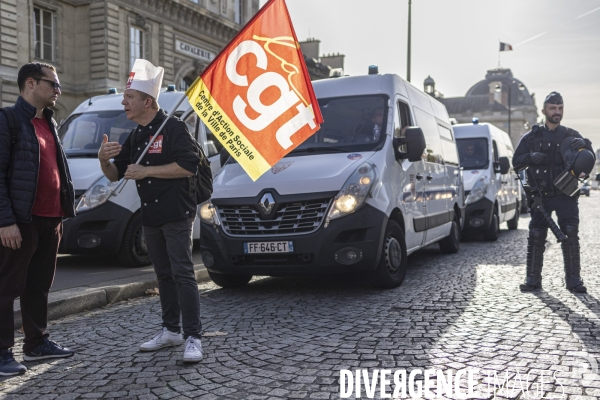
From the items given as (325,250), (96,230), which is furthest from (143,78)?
(96,230)

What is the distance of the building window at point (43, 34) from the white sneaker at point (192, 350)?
22.3m

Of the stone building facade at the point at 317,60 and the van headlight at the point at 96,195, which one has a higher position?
the stone building facade at the point at 317,60

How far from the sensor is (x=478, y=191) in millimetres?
11945

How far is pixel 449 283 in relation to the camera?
6.94 m

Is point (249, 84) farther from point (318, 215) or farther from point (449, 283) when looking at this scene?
point (449, 283)

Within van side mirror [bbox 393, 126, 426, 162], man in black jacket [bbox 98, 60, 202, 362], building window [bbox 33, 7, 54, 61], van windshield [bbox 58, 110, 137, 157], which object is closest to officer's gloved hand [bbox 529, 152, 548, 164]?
van side mirror [bbox 393, 126, 426, 162]

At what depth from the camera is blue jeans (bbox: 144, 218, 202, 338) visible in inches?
162

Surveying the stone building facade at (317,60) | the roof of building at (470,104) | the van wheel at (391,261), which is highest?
the roof of building at (470,104)

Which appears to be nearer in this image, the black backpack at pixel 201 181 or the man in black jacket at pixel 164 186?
the man in black jacket at pixel 164 186

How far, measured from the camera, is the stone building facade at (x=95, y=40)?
22.3 metres

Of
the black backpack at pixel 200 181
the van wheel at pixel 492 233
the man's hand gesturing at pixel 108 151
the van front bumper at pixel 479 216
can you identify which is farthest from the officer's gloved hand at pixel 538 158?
the van wheel at pixel 492 233

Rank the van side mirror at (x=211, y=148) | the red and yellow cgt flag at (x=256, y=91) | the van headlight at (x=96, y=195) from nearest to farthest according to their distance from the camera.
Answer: the red and yellow cgt flag at (x=256, y=91), the van headlight at (x=96, y=195), the van side mirror at (x=211, y=148)

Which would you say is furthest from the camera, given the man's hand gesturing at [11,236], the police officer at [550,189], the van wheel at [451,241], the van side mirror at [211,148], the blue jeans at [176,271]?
the van wheel at [451,241]

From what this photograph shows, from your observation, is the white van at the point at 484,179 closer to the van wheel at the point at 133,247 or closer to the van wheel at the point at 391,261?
the van wheel at the point at 391,261
